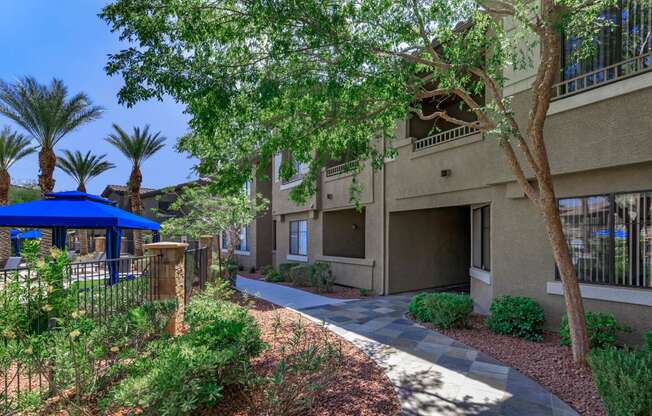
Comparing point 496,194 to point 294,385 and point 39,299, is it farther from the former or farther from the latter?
point 39,299

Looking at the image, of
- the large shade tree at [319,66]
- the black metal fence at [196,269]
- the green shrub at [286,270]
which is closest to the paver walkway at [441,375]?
the large shade tree at [319,66]

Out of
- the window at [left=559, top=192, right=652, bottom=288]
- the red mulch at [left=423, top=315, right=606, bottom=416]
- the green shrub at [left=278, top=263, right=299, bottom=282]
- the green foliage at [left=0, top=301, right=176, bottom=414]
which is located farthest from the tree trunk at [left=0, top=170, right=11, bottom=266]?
the window at [left=559, top=192, right=652, bottom=288]

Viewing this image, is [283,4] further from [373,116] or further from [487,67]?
[487,67]

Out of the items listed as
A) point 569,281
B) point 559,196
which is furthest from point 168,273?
point 559,196

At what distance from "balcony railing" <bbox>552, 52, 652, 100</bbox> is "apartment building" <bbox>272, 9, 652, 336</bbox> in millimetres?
21

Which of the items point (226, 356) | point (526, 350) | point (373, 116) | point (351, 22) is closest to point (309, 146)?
point (373, 116)

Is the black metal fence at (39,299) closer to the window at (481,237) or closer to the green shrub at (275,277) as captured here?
the window at (481,237)

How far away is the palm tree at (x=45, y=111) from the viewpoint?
19703mm

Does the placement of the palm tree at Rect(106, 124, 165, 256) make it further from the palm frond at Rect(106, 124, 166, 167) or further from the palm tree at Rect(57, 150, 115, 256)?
the palm tree at Rect(57, 150, 115, 256)

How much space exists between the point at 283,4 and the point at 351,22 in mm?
1605

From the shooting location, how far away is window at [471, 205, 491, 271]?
34.4ft

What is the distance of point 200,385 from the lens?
159 inches

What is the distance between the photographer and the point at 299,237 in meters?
18.9

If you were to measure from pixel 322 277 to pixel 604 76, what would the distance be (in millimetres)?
10225
